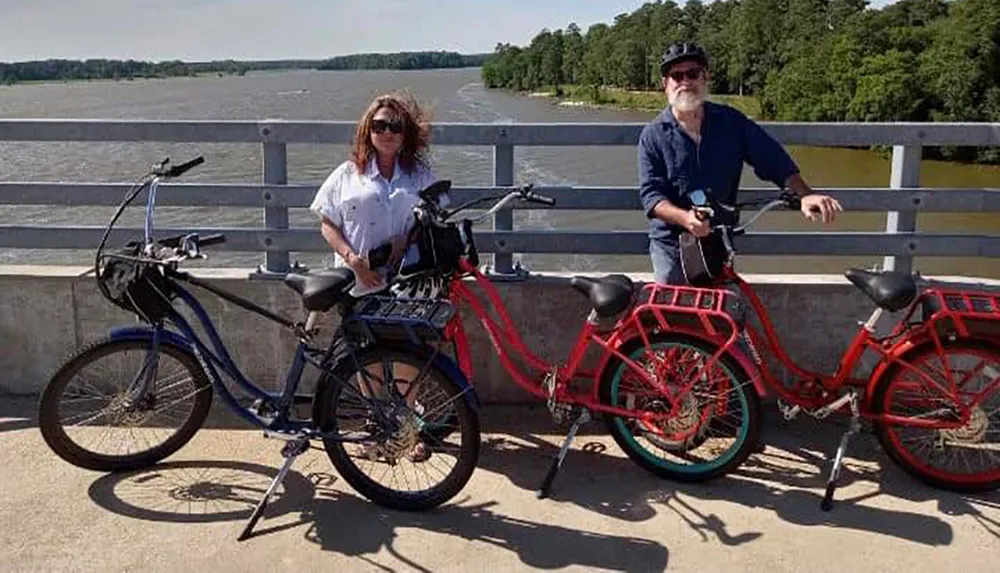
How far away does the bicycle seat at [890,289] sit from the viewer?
148 inches

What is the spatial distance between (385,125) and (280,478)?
4.69ft

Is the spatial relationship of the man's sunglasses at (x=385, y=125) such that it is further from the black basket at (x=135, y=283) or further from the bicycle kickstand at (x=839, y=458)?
A: the bicycle kickstand at (x=839, y=458)

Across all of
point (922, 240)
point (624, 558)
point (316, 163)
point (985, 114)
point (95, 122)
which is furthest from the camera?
point (985, 114)

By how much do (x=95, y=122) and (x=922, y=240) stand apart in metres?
4.03

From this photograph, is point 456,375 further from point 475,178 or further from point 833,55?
point 833,55

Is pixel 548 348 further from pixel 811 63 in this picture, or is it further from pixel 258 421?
pixel 811 63

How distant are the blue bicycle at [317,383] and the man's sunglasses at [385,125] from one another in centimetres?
59

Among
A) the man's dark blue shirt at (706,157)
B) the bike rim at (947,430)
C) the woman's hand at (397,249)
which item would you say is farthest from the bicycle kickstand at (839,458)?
the woman's hand at (397,249)

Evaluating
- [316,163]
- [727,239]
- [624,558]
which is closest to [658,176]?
[727,239]

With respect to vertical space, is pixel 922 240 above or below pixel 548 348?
above

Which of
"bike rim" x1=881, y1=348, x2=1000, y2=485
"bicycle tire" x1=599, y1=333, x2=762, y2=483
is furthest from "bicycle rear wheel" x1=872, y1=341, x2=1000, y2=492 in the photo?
"bicycle tire" x1=599, y1=333, x2=762, y2=483

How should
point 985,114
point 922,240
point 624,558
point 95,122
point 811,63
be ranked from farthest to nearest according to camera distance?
point 811,63 < point 985,114 < point 95,122 < point 922,240 < point 624,558

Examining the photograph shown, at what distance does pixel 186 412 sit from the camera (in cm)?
420

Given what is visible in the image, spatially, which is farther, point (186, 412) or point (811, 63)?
point (811, 63)
